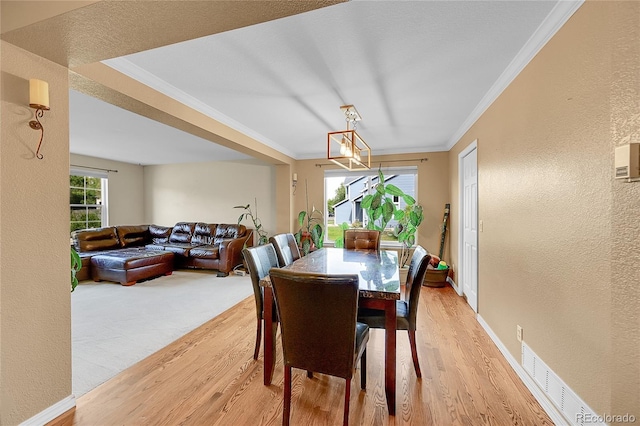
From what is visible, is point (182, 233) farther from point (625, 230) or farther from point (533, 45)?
point (625, 230)

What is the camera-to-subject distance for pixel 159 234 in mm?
6262

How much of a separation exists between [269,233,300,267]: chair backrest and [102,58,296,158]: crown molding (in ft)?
5.50

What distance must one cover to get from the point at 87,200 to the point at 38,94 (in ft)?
19.4

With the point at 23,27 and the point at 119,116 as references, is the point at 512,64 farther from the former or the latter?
the point at 119,116

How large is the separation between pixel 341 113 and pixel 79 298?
14.2 ft

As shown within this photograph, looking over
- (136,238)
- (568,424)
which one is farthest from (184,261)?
(568,424)

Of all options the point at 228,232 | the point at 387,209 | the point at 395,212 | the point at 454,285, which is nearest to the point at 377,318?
the point at 454,285

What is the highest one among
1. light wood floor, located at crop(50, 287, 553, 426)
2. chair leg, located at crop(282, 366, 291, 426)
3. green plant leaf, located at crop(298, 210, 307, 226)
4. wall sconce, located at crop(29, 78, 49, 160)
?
wall sconce, located at crop(29, 78, 49, 160)

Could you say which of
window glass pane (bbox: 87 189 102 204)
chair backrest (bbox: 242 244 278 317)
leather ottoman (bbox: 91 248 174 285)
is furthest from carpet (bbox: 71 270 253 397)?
window glass pane (bbox: 87 189 102 204)

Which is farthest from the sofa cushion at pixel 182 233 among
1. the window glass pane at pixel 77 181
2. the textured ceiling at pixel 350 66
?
the textured ceiling at pixel 350 66

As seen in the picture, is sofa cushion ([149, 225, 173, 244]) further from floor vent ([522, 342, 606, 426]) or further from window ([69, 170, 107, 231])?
floor vent ([522, 342, 606, 426])

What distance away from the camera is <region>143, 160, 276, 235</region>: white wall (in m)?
6.24

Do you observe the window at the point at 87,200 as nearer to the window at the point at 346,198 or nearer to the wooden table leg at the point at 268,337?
the window at the point at 346,198

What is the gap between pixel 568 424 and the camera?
4.83 feet
